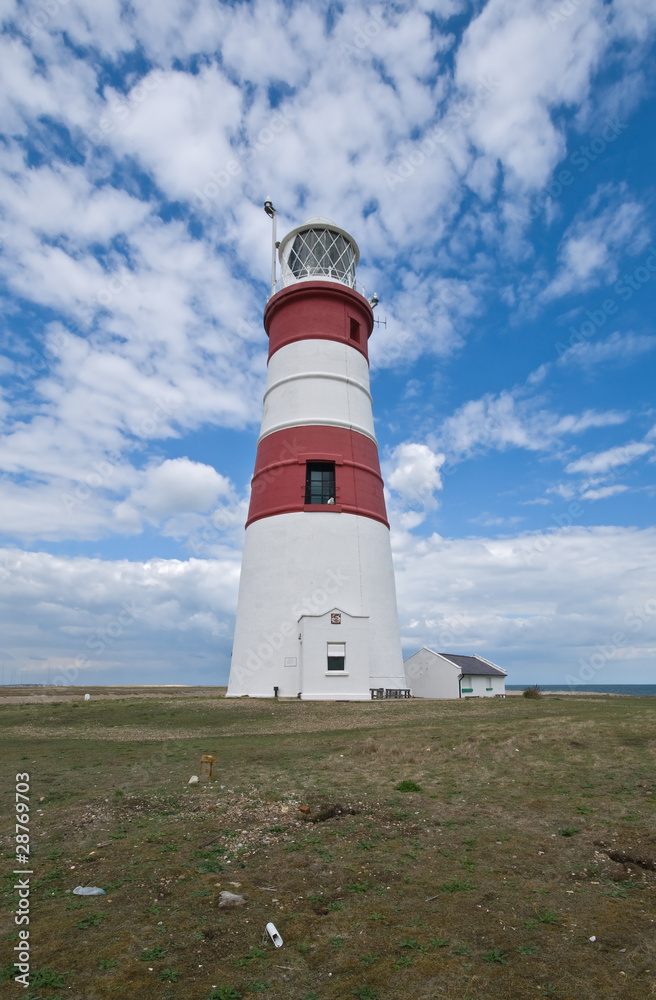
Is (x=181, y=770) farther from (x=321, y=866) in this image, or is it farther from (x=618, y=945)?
(x=618, y=945)

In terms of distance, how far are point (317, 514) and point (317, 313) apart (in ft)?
35.5

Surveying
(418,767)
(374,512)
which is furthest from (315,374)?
(418,767)

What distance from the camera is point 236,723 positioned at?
1894 centimetres

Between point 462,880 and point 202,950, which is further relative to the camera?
point 462,880

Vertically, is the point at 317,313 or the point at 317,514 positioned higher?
the point at 317,313

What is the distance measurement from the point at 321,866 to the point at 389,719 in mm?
12359

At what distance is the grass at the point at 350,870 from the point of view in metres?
4.97

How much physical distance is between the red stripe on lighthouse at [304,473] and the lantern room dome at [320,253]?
30.0 feet

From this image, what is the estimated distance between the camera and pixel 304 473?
27766 mm

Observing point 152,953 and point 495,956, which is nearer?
point 495,956

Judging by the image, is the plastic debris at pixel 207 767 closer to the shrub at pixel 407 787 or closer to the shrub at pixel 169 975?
the shrub at pixel 407 787

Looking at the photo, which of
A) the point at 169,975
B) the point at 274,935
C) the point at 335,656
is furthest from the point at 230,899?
the point at 335,656

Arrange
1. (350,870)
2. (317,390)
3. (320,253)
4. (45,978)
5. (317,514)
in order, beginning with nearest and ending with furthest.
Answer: (45,978)
(350,870)
(317,514)
(317,390)
(320,253)

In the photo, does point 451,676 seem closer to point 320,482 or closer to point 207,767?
point 320,482
